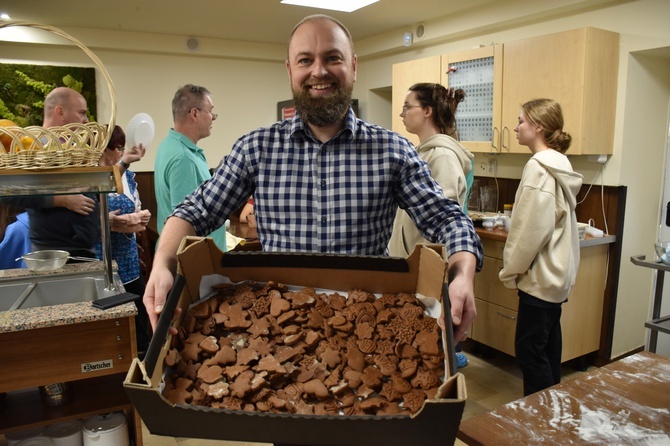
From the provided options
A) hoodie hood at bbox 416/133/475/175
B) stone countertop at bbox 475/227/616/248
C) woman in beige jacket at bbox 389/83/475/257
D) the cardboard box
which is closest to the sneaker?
stone countertop at bbox 475/227/616/248

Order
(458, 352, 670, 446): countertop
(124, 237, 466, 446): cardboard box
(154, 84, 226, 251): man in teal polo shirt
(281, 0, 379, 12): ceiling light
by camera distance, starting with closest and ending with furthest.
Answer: (124, 237, 466, 446): cardboard box, (458, 352, 670, 446): countertop, (154, 84, 226, 251): man in teal polo shirt, (281, 0, 379, 12): ceiling light

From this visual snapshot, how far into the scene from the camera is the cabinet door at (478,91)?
3.56m

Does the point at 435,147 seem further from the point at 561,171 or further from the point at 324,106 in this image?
the point at 324,106

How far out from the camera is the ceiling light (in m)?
3.80

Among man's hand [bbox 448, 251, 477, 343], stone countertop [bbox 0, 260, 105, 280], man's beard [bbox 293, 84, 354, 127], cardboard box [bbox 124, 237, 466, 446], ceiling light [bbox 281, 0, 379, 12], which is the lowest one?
stone countertop [bbox 0, 260, 105, 280]

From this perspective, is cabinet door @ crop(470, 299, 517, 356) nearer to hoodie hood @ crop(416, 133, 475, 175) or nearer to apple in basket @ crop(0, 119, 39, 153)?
hoodie hood @ crop(416, 133, 475, 175)

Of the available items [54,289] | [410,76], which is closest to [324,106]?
[54,289]

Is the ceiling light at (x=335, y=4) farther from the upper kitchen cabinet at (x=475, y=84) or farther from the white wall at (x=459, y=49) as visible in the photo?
the white wall at (x=459, y=49)

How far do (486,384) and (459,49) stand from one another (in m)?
2.79

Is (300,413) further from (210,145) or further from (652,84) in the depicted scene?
(210,145)

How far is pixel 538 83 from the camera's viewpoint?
3.25 meters

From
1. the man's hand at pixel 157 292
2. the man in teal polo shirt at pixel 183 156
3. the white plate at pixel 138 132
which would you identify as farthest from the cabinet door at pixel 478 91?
the man's hand at pixel 157 292

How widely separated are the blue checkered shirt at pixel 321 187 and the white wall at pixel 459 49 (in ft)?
8.26

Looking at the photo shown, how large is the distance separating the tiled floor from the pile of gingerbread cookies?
1.78 m
